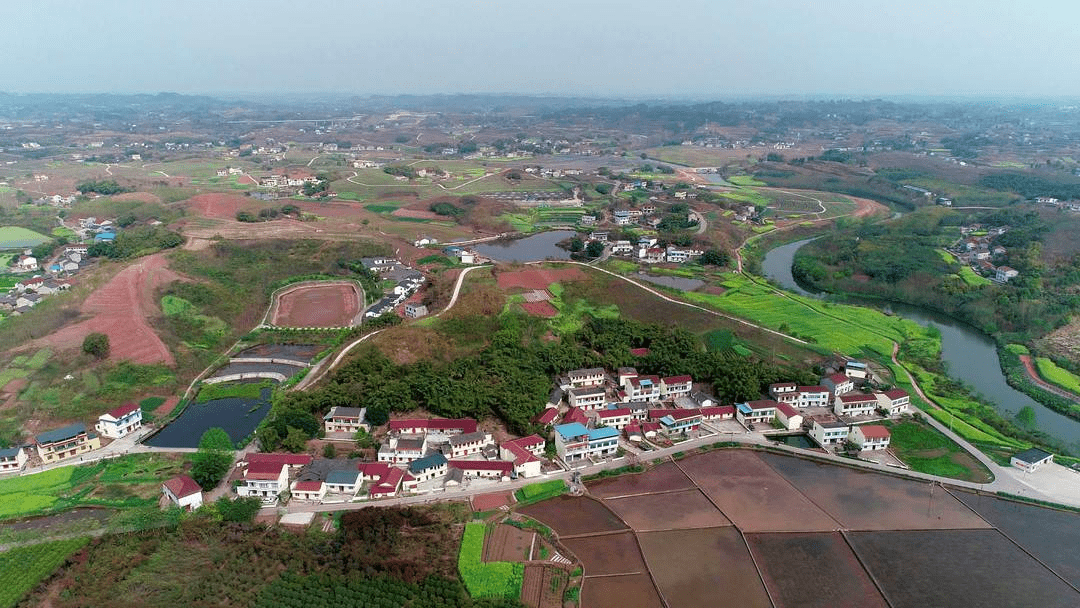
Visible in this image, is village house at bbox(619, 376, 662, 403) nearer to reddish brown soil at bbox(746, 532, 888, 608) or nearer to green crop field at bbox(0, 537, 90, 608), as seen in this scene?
reddish brown soil at bbox(746, 532, 888, 608)

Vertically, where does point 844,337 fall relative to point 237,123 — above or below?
below

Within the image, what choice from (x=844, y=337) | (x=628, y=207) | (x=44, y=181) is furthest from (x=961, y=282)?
(x=44, y=181)

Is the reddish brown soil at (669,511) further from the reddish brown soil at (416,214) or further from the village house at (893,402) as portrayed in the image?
the reddish brown soil at (416,214)

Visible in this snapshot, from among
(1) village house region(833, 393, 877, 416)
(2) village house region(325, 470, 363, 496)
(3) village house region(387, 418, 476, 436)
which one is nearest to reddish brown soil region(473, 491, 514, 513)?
(3) village house region(387, 418, 476, 436)

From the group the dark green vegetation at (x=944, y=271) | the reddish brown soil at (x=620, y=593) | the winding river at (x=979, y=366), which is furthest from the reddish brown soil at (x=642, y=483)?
the dark green vegetation at (x=944, y=271)

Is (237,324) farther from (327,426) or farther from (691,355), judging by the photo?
(691,355)

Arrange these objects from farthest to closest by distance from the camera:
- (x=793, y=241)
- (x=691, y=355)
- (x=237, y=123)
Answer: (x=237, y=123), (x=793, y=241), (x=691, y=355)
